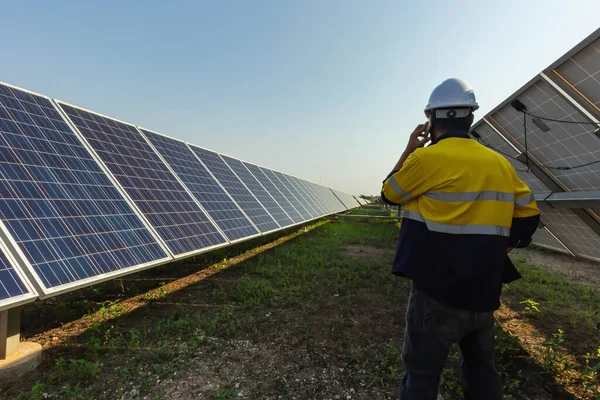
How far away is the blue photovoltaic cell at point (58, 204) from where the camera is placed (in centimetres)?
397

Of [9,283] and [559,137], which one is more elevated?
[9,283]

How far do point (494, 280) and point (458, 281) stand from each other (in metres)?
0.30

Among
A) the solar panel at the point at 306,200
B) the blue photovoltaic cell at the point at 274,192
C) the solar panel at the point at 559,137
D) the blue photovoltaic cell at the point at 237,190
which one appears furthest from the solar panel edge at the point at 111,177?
the solar panel at the point at 306,200

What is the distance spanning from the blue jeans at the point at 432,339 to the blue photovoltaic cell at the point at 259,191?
361 inches

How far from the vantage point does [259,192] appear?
43.5ft

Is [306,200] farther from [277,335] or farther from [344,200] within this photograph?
[344,200]

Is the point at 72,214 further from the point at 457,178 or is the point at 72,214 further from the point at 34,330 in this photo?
the point at 457,178

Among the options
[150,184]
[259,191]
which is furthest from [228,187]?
[150,184]

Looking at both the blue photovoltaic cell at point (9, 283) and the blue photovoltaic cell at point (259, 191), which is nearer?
the blue photovoltaic cell at point (9, 283)

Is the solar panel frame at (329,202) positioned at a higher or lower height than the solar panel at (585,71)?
higher

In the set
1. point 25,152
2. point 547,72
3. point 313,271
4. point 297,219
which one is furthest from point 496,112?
point 25,152

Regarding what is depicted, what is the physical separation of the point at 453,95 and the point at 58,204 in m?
5.66

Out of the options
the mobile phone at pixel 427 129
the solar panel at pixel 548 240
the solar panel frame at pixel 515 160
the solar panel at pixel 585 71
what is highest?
the mobile phone at pixel 427 129

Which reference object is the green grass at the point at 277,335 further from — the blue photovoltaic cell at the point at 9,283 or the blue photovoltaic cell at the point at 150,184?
the blue photovoltaic cell at the point at 150,184
